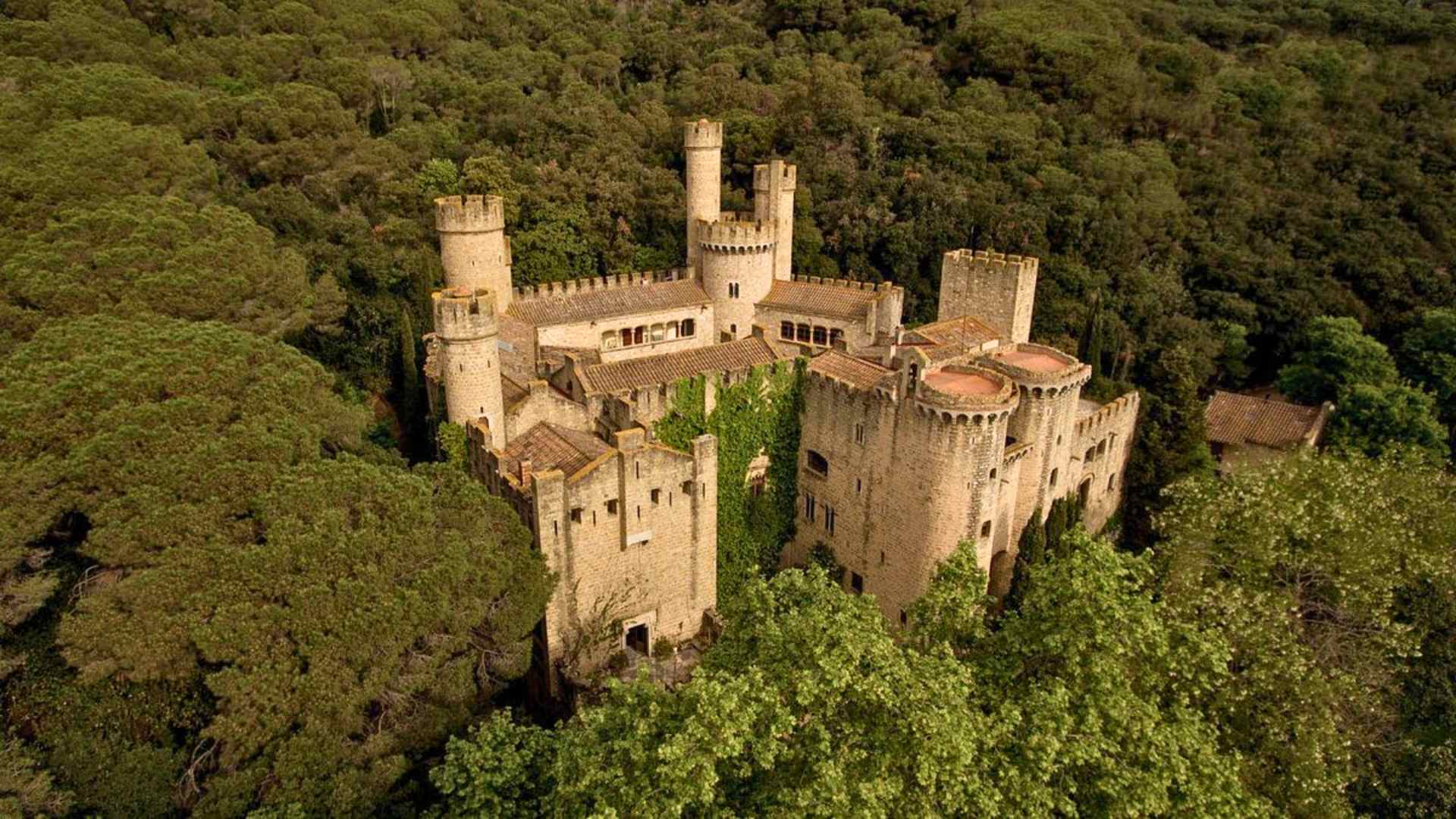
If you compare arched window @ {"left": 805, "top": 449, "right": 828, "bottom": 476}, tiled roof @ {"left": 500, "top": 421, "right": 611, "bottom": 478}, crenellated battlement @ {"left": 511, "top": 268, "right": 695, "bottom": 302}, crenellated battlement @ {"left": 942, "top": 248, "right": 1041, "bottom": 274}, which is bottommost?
arched window @ {"left": 805, "top": 449, "right": 828, "bottom": 476}

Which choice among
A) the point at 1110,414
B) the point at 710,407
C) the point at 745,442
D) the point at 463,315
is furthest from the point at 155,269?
the point at 1110,414

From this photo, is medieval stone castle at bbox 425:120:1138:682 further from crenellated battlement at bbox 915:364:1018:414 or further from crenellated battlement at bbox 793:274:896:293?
crenellated battlement at bbox 793:274:896:293

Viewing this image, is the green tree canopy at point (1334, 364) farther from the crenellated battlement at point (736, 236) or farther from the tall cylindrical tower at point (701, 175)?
the tall cylindrical tower at point (701, 175)

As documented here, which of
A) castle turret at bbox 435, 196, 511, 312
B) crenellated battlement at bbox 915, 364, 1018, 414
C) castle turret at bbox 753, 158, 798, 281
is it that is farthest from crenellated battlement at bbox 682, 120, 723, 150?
crenellated battlement at bbox 915, 364, 1018, 414

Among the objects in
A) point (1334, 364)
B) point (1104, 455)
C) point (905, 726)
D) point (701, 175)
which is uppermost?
point (701, 175)

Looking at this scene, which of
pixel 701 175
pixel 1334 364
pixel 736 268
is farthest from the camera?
pixel 1334 364

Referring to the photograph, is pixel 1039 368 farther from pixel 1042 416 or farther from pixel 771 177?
pixel 771 177

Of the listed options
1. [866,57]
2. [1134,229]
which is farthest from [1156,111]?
[866,57]
